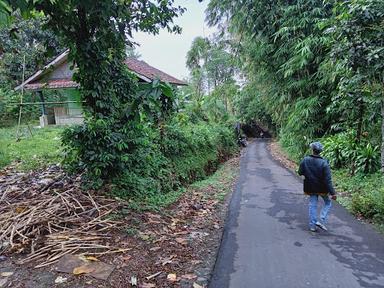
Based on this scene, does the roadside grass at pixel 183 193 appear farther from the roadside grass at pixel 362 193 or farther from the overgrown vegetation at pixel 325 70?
the overgrown vegetation at pixel 325 70

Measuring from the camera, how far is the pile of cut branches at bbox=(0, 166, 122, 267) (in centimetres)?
379

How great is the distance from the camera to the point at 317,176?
5.19m

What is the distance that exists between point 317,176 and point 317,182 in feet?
0.32

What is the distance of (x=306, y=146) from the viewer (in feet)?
42.4

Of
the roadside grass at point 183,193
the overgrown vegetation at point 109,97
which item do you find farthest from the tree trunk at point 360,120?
the overgrown vegetation at point 109,97

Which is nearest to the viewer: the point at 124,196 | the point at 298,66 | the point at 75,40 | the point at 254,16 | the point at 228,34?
the point at 75,40

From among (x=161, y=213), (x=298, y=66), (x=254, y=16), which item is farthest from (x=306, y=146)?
A: (x=161, y=213)

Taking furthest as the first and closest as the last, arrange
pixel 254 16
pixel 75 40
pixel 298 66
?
pixel 254 16 → pixel 298 66 → pixel 75 40

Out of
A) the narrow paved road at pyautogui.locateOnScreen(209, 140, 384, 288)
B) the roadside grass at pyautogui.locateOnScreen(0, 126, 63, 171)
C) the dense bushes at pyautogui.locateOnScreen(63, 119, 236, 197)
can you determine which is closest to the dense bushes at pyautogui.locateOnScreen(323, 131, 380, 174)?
the narrow paved road at pyautogui.locateOnScreen(209, 140, 384, 288)

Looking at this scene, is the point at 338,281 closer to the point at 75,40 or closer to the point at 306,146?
the point at 75,40

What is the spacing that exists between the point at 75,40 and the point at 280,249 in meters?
4.47

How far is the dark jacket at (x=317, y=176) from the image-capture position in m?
5.12

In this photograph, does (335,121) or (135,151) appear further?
(335,121)

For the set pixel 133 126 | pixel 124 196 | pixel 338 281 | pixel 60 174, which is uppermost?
pixel 133 126
